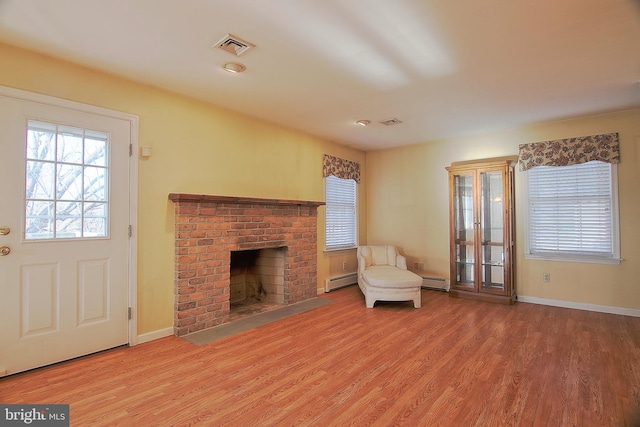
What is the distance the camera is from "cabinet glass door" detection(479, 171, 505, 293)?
15.0 feet

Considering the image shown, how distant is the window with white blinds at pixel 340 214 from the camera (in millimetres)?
5375

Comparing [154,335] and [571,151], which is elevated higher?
[571,151]

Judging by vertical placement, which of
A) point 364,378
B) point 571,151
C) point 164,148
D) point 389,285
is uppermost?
point 571,151

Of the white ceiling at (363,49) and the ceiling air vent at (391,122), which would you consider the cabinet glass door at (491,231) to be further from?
the ceiling air vent at (391,122)

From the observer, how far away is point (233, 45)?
7.91ft

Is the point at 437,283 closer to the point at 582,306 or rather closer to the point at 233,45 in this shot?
the point at 582,306

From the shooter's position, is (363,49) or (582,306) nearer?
(363,49)

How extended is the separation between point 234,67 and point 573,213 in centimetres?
461

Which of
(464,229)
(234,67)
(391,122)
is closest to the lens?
(234,67)

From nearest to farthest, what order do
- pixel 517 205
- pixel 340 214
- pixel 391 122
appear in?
pixel 391 122, pixel 517 205, pixel 340 214

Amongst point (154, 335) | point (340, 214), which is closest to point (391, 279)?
point (340, 214)

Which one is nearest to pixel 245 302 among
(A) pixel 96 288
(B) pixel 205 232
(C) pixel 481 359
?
(B) pixel 205 232

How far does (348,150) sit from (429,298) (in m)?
2.89

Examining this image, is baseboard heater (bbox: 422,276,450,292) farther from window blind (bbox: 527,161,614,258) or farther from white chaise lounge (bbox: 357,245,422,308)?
window blind (bbox: 527,161,614,258)
